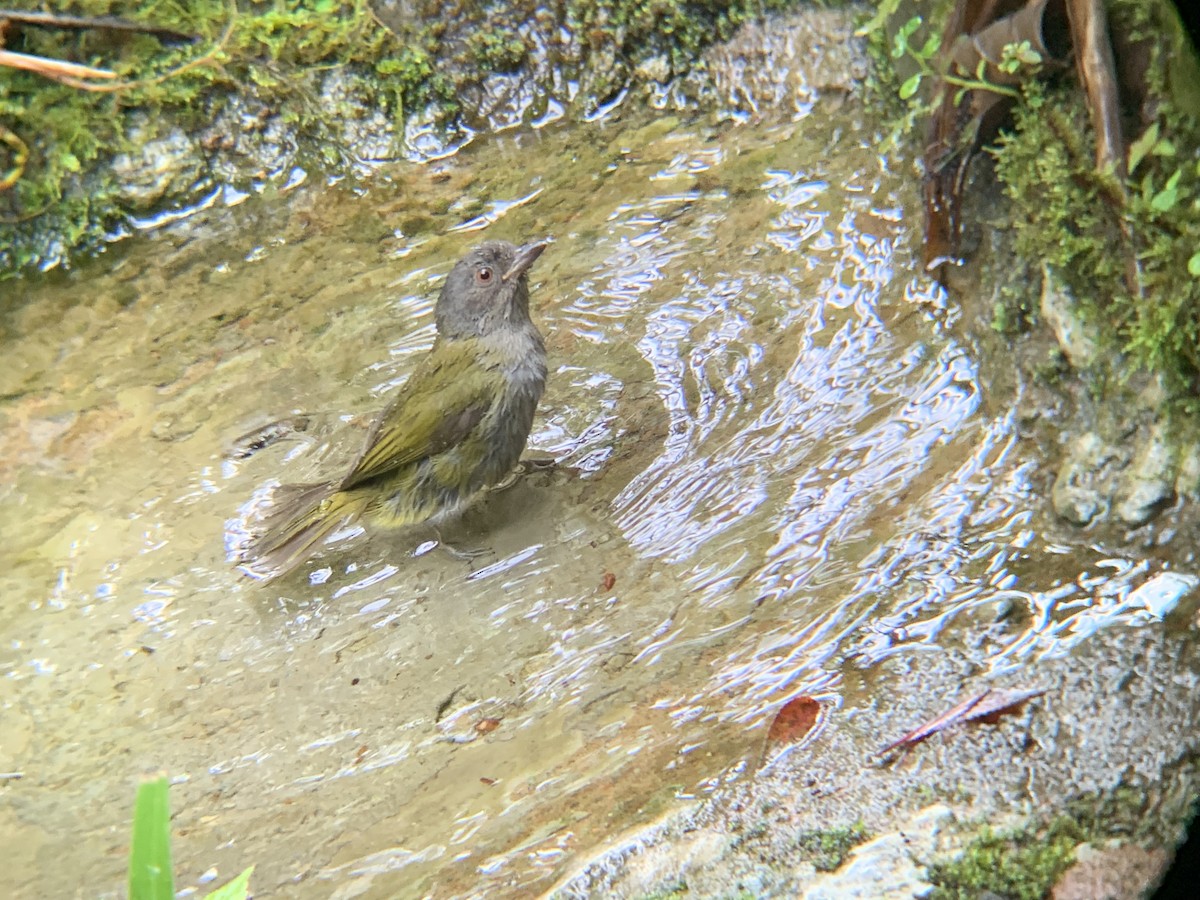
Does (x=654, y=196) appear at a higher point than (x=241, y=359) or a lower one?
higher

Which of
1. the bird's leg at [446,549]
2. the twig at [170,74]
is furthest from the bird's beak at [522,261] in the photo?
the twig at [170,74]

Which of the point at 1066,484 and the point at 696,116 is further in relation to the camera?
the point at 696,116

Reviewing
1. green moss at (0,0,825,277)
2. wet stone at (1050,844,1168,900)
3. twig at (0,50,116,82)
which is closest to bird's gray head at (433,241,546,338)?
green moss at (0,0,825,277)

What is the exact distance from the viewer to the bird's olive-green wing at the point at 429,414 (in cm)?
425

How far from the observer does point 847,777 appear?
2523 millimetres

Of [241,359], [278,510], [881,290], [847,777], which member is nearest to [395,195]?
[241,359]

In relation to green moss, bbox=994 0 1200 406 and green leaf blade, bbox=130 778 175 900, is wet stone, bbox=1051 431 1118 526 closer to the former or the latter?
green moss, bbox=994 0 1200 406

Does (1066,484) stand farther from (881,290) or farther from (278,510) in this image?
(278,510)

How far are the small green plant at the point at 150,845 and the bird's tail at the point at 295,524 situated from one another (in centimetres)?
198

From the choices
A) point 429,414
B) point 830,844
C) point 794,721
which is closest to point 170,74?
point 429,414

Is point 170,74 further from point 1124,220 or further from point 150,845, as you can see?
point 150,845

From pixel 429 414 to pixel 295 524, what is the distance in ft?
1.99

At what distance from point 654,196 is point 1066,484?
2441 mm

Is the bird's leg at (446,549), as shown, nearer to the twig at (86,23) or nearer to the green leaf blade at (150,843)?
the green leaf blade at (150,843)
